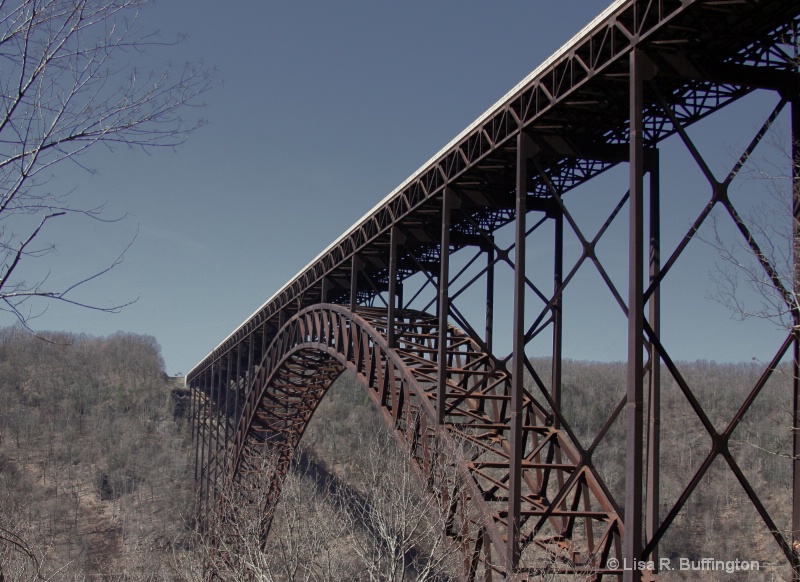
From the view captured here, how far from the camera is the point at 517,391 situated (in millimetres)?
15156

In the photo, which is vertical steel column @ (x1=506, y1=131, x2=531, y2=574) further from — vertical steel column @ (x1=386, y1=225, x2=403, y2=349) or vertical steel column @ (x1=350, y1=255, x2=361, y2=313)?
vertical steel column @ (x1=350, y1=255, x2=361, y2=313)

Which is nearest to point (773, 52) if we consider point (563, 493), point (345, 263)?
point (563, 493)

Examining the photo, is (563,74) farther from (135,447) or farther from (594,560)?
(135,447)

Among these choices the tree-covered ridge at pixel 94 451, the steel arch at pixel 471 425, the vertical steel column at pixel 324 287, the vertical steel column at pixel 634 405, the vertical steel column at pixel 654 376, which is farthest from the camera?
the tree-covered ridge at pixel 94 451

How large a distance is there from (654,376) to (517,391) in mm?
2226

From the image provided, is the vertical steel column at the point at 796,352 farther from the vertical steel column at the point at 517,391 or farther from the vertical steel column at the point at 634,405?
the vertical steel column at the point at 517,391

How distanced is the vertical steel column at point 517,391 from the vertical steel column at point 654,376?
6.76 feet

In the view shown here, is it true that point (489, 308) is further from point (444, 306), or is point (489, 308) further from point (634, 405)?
point (634, 405)

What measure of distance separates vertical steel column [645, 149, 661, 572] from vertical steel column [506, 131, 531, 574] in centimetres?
206

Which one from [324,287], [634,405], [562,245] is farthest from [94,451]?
[634,405]

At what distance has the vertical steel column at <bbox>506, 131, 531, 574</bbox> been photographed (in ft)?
48.9

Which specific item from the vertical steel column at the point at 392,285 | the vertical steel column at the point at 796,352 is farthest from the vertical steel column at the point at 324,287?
the vertical steel column at the point at 796,352

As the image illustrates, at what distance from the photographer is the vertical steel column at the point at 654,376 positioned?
1387cm

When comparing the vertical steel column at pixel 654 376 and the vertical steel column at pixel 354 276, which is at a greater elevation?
the vertical steel column at pixel 354 276
